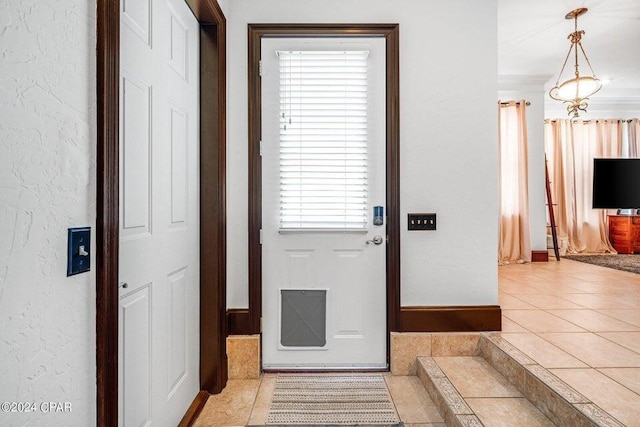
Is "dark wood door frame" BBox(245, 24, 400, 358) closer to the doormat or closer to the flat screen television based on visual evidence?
the doormat

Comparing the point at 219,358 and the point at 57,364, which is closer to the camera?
the point at 57,364

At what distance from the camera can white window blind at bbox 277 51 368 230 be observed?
96.4 inches

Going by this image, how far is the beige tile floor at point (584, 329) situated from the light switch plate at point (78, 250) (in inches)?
78.7

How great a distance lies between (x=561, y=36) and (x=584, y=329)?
132 inches

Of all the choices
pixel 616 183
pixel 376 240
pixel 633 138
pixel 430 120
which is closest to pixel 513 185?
pixel 616 183

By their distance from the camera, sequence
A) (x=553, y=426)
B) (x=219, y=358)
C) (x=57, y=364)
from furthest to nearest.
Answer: (x=219, y=358) < (x=553, y=426) < (x=57, y=364)

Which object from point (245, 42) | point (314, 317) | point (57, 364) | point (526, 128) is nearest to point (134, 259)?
point (57, 364)

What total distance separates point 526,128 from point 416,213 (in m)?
3.98

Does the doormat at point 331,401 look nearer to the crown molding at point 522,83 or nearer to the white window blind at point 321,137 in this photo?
the white window blind at point 321,137

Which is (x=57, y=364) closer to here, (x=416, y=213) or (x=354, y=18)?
(x=416, y=213)

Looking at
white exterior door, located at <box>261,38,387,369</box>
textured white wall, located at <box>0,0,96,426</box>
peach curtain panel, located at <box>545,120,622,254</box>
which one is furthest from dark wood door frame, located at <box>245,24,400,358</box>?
peach curtain panel, located at <box>545,120,622,254</box>

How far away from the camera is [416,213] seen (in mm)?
2475

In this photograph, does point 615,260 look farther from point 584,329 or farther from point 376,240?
point 376,240

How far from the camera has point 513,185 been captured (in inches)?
216
